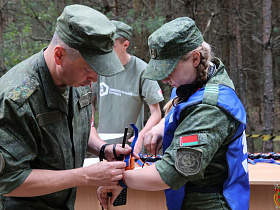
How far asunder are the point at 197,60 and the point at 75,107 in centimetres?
68

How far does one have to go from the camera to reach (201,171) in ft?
4.88

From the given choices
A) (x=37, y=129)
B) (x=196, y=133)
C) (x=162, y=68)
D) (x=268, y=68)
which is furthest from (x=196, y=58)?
(x=268, y=68)

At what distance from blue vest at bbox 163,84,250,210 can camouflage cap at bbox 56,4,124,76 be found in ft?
1.28

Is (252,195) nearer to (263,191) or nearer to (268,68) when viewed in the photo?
(263,191)

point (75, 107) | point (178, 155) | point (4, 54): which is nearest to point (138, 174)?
point (178, 155)

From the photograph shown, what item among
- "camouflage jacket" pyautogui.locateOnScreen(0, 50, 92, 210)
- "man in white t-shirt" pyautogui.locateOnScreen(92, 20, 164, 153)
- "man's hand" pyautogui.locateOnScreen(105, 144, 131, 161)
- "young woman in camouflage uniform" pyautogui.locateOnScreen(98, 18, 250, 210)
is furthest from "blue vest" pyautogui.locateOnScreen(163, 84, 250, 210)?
"man in white t-shirt" pyautogui.locateOnScreen(92, 20, 164, 153)

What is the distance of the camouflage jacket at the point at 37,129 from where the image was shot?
4.70ft

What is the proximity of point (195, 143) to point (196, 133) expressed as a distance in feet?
0.15

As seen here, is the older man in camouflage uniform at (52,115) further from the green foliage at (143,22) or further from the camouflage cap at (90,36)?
the green foliage at (143,22)

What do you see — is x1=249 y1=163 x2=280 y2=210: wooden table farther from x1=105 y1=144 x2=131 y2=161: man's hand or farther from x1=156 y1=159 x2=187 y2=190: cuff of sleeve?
x1=156 y1=159 x2=187 y2=190: cuff of sleeve

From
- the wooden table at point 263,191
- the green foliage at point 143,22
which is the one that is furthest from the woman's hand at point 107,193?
the green foliage at point 143,22

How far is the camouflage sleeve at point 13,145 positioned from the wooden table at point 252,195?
66.5 inches

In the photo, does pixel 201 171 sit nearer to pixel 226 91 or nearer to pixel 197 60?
pixel 226 91

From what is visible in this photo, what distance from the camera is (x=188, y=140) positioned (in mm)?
1501
